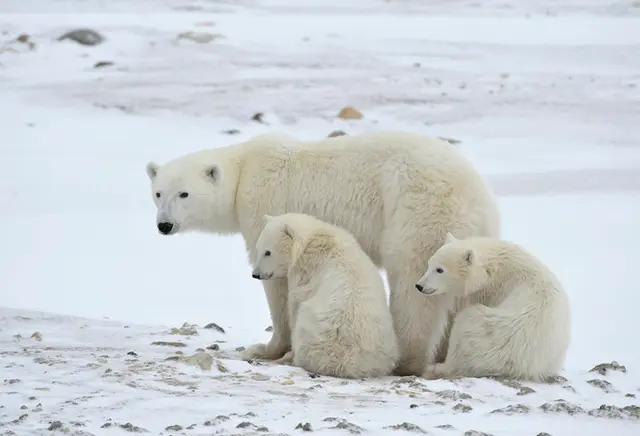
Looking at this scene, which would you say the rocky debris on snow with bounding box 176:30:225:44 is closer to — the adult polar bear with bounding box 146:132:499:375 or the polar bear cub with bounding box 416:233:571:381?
the adult polar bear with bounding box 146:132:499:375

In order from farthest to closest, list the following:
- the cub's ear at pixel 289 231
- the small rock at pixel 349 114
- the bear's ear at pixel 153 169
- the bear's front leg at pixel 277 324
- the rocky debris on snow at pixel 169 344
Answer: the small rock at pixel 349 114 < the bear's ear at pixel 153 169 < the rocky debris on snow at pixel 169 344 < the bear's front leg at pixel 277 324 < the cub's ear at pixel 289 231

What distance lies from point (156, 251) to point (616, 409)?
604 centimetres

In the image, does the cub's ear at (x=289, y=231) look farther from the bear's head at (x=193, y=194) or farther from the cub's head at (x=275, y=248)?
the bear's head at (x=193, y=194)

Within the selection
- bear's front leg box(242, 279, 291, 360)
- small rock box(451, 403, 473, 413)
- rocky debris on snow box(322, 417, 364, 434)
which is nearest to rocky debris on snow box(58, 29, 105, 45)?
bear's front leg box(242, 279, 291, 360)

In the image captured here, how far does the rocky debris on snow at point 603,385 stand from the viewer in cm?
598

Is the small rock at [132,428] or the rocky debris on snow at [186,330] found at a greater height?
the small rock at [132,428]

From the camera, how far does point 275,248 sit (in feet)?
21.0

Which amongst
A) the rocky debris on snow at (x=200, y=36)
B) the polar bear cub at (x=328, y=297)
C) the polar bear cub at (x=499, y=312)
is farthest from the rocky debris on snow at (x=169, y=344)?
the rocky debris on snow at (x=200, y=36)

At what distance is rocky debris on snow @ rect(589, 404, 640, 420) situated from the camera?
5184 millimetres

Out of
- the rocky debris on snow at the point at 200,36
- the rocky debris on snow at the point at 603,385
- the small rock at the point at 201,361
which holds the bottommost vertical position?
the small rock at the point at 201,361

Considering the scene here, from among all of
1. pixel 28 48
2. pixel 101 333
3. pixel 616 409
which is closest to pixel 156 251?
pixel 101 333

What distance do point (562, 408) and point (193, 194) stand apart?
111 inches

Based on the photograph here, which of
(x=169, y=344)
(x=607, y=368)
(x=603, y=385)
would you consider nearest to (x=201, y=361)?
(x=169, y=344)

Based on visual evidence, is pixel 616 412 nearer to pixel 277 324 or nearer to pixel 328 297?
pixel 328 297
